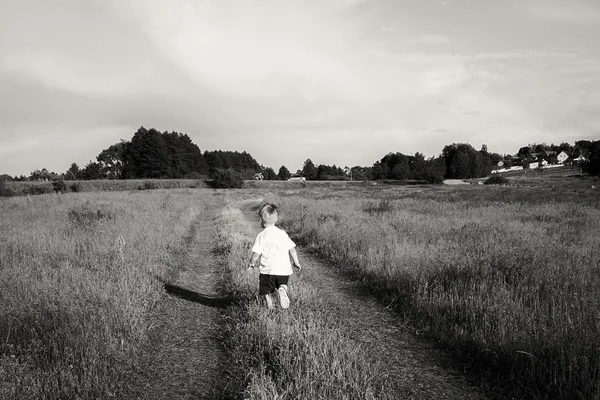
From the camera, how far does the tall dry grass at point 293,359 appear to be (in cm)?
337

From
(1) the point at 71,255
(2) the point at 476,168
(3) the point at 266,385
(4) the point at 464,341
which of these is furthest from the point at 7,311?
(2) the point at 476,168

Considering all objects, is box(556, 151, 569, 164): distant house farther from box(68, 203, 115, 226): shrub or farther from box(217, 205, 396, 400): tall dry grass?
box(217, 205, 396, 400): tall dry grass

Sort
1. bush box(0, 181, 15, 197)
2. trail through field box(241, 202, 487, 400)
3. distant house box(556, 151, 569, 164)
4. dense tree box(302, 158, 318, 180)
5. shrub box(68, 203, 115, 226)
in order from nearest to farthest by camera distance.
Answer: trail through field box(241, 202, 487, 400), shrub box(68, 203, 115, 226), bush box(0, 181, 15, 197), dense tree box(302, 158, 318, 180), distant house box(556, 151, 569, 164)

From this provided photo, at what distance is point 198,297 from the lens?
695cm

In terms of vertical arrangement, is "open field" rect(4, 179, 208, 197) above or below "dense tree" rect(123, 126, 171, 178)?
below

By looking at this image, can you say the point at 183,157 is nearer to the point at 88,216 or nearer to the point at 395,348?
the point at 88,216

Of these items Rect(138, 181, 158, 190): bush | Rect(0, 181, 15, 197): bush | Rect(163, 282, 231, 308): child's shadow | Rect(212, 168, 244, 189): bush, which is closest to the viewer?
Rect(163, 282, 231, 308): child's shadow

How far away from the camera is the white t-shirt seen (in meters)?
5.26

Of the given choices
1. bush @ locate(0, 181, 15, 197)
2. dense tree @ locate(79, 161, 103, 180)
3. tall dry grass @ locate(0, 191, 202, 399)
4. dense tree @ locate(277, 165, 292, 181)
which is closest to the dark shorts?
tall dry grass @ locate(0, 191, 202, 399)

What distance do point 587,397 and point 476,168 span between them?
129 meters

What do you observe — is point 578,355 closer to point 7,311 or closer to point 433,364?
point 433,364

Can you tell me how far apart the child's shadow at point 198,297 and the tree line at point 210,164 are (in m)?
69.4

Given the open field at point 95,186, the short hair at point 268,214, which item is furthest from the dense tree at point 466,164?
the short hair at point 268,214

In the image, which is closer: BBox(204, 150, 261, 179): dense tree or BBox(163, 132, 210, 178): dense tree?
BBox(163, 132, 210, 178): dense tree
